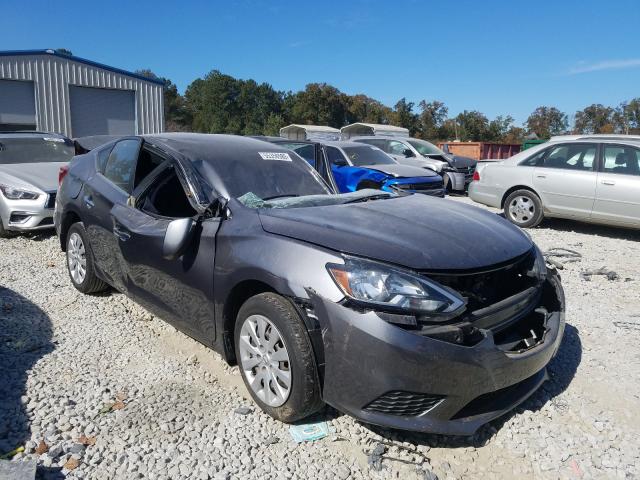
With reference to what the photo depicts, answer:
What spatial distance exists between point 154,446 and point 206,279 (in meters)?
0.97

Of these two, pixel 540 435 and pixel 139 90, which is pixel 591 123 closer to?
pixel 139 90

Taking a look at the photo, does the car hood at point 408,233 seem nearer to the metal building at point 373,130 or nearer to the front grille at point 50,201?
the front grille at point 50,201

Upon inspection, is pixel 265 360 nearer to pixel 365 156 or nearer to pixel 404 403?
pixel 404 403

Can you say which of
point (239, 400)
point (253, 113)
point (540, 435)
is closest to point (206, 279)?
point (239, 400)

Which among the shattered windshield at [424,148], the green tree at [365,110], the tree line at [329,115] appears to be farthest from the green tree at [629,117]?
the shattered windshield at [424,148]

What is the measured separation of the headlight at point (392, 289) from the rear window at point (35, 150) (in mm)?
7965

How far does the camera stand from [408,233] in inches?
107

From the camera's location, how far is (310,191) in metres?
3.78

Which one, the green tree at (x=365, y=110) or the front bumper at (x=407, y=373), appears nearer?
the front bumper at (x=407, y=373)

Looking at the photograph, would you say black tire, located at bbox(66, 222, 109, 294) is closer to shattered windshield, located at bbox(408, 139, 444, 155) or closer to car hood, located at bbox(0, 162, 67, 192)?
car hood, located at bbox(0, 162, 67, 192)

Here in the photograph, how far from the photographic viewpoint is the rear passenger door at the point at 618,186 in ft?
24.8

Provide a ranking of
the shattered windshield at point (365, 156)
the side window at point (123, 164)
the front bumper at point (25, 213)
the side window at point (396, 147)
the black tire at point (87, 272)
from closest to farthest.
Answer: the side window at point (123, 164), the black tire at point (87, 272), the front bumper at point (25, 213), the shattered windshield at point (365, 156), the side window at point (396, 147)

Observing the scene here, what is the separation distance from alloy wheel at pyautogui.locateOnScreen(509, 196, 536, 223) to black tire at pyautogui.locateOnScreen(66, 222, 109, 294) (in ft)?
23.0

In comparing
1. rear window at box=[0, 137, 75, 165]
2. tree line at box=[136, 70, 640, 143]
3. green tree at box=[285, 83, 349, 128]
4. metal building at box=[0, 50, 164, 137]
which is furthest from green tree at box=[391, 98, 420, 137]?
rear window at box=[0, 137, 75, 165]
